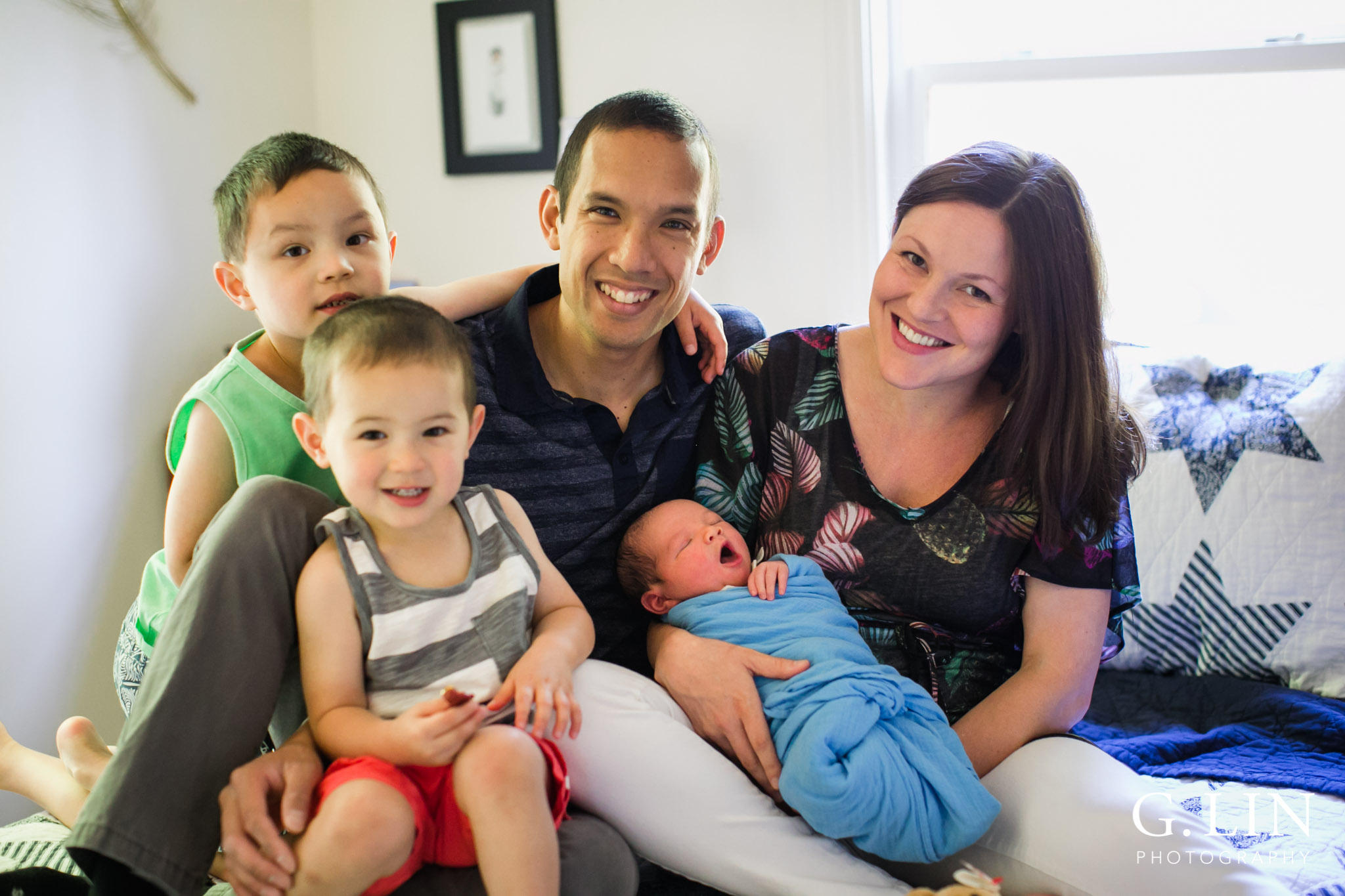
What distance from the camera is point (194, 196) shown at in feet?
8.40

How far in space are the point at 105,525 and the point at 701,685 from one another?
170 centimetres

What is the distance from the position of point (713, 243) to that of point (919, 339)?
449 mm

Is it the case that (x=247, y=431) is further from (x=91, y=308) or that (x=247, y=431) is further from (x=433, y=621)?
(x=91, y=308)

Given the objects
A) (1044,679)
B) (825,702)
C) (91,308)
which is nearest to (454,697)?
(825,702)

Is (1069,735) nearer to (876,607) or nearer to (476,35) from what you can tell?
(876,607)

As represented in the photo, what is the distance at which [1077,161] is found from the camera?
8.79ft

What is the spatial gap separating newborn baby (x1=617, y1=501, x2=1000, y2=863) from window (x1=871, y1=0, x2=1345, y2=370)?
1.51 meters

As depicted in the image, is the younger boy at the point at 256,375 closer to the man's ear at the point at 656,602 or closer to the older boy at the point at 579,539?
the older boy at the point at 579,539


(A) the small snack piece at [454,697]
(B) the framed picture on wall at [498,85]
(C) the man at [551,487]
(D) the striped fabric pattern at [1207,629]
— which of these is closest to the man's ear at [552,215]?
(C) the man at [551,487]

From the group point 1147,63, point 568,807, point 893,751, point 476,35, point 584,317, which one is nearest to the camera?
point 893,751

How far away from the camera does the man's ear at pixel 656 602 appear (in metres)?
1.53

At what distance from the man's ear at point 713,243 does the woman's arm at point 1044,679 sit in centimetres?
75

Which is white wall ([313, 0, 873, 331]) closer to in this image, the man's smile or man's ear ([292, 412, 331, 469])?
the man's smile

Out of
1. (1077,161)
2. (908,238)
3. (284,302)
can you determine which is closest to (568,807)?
(284,302)
